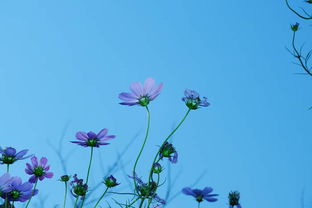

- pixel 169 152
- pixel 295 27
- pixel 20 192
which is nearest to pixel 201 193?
pixel 169 152

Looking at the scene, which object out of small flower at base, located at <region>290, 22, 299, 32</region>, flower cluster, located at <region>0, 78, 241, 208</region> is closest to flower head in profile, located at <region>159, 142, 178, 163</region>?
flower cluster, located at <region>0, 78, 241, 208</region>

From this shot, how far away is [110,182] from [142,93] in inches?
9.8

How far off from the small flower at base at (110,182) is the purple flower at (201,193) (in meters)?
0.15

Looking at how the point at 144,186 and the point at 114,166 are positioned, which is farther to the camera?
the point at 114,166

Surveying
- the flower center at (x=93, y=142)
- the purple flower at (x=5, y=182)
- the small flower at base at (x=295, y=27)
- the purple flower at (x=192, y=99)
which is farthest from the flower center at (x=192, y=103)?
the small flower at base at (x=295, y=27)

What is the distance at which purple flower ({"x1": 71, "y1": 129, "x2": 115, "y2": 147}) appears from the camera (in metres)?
0.76

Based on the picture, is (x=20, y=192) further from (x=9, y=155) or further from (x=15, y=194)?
(x=9, y=155)

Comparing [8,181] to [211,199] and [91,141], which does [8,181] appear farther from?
[211,199]

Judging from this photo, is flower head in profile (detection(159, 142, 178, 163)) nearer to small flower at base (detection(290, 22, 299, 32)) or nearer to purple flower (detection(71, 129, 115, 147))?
purple flower (detection(71, 129, 115, 147))

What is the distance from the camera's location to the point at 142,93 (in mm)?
657

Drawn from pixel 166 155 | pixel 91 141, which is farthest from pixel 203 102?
→ pixel 91 141

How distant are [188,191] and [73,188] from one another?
225 millimetres

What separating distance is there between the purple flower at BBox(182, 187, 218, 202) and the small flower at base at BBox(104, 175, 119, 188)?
15 cm

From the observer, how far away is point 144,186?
0.71 metres
